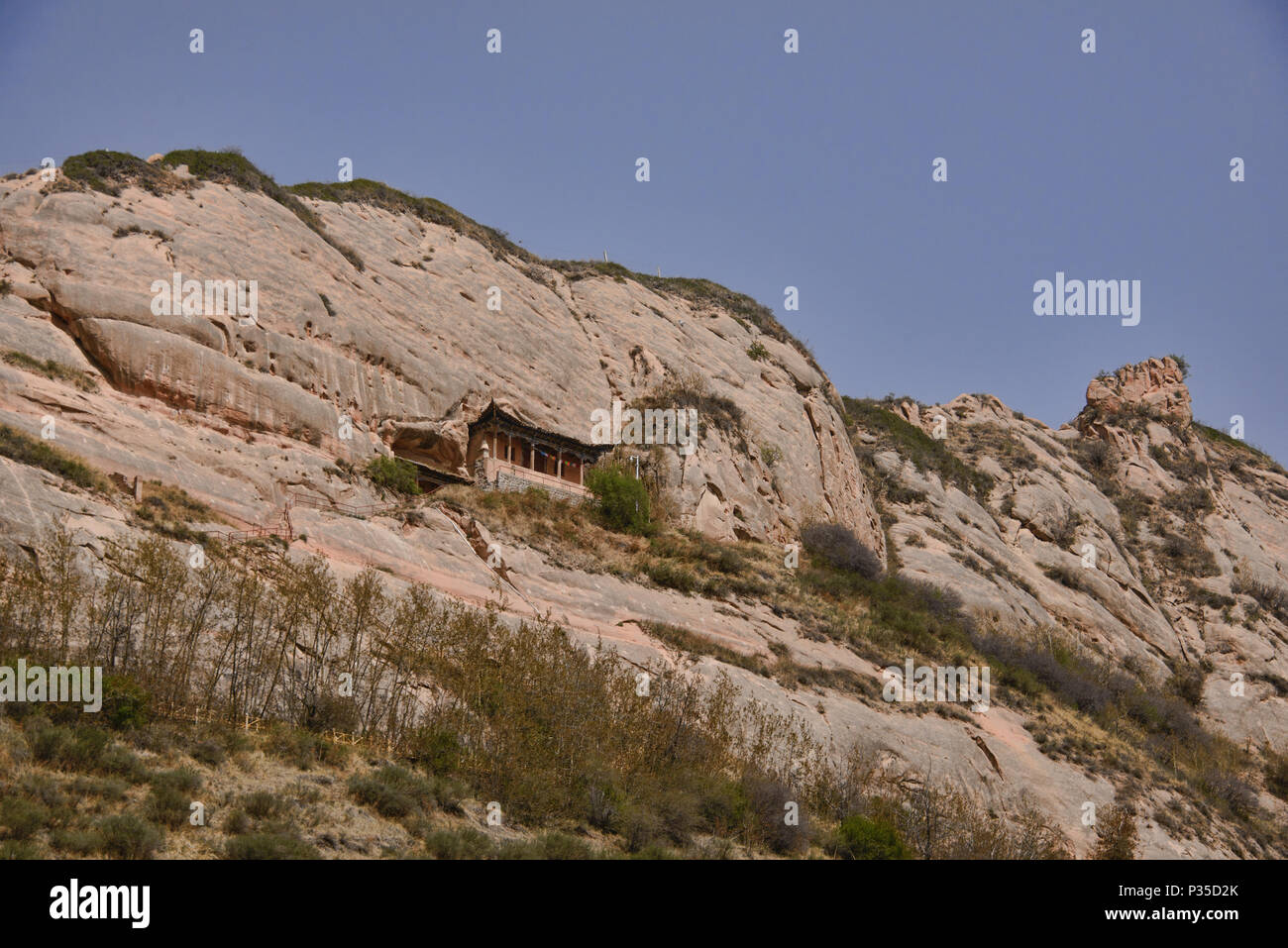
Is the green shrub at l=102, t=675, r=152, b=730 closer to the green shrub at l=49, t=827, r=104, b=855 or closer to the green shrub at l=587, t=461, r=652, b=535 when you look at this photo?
the green shrub at l=49, t=827, r=104, b=855

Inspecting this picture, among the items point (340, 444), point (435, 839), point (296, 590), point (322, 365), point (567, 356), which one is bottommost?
point (435, 839)

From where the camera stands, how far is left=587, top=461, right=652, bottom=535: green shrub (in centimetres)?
3788

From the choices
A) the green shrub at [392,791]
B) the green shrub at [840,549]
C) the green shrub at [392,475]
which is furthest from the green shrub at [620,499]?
the green shrub at [392,791]

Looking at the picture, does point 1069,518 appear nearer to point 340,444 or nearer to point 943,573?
point 943,573

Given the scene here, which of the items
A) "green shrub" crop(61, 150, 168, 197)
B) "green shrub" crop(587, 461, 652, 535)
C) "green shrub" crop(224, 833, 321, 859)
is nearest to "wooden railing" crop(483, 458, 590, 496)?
"green shrub" crop(587, 461, 652, 535)

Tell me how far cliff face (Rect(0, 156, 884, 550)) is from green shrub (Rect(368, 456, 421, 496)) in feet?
3.08

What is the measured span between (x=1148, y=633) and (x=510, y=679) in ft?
136

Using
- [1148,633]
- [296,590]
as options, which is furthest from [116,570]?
[1148,633]

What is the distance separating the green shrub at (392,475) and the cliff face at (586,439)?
1.03m

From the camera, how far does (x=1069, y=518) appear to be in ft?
195

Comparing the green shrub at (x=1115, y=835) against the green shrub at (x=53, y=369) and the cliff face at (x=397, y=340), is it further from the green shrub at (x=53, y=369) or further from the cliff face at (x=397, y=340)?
the green shrub at (x=53, y=369)

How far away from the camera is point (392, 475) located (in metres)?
31.8
